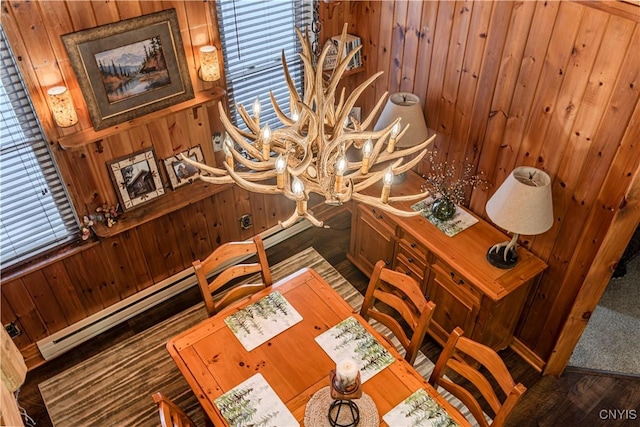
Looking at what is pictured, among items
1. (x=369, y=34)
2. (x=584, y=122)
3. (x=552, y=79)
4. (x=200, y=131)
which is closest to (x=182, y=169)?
(x=200, y=131)

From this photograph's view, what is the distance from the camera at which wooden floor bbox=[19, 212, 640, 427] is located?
3178 mm

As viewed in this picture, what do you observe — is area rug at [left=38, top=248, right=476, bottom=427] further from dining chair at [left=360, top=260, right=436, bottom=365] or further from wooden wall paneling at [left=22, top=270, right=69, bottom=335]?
dining chair at [left=360, top=260, right=436, bottom=365]

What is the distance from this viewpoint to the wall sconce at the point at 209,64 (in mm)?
3182

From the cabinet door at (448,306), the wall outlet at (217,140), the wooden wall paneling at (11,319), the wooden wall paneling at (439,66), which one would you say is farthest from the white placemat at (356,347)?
the wooden wall paneling at (11,319)

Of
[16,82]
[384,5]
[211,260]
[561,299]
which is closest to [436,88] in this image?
[384,5]

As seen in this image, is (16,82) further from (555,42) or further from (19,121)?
(555,42)

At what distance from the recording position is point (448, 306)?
11.1 ft

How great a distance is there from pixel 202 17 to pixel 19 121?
1.18 metres

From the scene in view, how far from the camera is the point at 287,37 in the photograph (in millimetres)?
3666

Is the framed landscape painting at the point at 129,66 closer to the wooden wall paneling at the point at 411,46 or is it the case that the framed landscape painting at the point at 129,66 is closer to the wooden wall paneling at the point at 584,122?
the wooden wall paneling at the point at 411,46

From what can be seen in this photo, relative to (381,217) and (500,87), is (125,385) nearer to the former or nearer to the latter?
(381,217)

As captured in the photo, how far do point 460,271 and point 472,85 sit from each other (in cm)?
111

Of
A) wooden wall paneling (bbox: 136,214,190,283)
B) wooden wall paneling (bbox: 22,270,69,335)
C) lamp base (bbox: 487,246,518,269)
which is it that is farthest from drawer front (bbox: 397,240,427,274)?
wooden wall paneling (bbox: 22,270,69,335)

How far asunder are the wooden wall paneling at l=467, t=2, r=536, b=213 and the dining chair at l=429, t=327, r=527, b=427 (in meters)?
1.25
